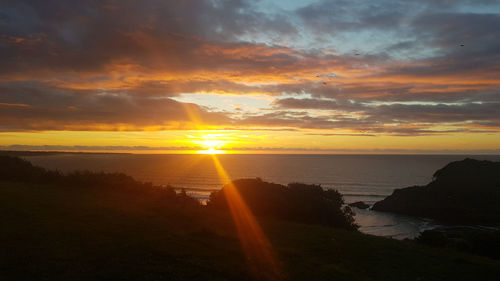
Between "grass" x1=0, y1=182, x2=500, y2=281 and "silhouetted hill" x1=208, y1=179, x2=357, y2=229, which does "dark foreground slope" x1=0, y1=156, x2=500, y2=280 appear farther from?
"silhouetted hill" x1=208, y1=179, x2=357, y2=229

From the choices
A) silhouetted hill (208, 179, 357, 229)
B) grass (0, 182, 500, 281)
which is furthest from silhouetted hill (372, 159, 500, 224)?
grass (0, 182, 500, 281)

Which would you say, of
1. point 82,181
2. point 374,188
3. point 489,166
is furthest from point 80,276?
point 489,166

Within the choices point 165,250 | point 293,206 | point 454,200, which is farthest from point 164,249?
point 454,200

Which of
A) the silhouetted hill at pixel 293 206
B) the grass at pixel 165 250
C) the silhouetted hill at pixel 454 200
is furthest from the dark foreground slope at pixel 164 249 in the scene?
the silhouetted hill at pixel 454 200

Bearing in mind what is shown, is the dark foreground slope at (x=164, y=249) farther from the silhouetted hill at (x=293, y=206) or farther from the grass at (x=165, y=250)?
the silhouetted hill at (x=293, y=206)

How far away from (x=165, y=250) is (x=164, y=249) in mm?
156

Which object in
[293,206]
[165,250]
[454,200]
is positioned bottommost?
[454,200]

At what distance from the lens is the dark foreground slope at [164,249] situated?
11.4m

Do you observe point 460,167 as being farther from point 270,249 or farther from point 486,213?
point 270,249

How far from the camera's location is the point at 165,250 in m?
13.8

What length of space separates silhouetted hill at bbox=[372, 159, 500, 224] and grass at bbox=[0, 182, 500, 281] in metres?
52.1

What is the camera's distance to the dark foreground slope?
11430 mm

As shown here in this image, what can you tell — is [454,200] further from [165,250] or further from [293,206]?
[165,250]

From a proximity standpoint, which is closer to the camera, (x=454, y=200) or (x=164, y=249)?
(x=164, y=249)
